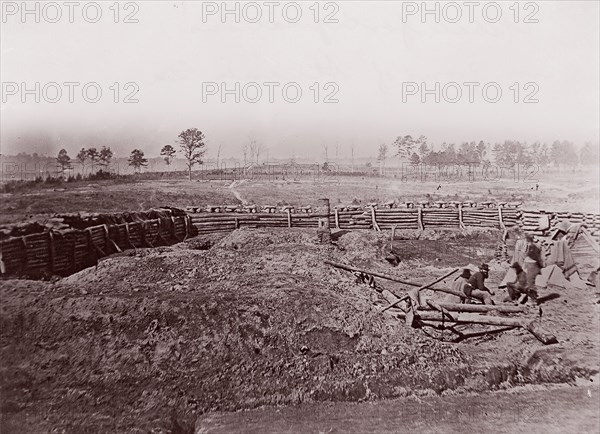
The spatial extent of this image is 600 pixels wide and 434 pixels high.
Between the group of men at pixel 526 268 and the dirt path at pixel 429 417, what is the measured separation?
4.97 feet

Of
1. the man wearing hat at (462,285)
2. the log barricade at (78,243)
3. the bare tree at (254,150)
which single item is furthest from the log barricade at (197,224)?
the man wearing hat at (462,285)

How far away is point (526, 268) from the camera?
5121 mm

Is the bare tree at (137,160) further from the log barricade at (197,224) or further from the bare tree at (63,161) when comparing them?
the bare tree at (63,161)

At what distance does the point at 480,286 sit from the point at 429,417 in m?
2.17

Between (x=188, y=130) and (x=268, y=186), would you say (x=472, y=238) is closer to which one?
(x=268, y=186)

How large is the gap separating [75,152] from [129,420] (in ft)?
11.3

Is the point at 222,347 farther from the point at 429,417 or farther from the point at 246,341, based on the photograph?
the point at 429,417

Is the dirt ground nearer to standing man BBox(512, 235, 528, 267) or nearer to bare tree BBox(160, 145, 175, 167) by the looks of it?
standing man BBox(512, 235, 528, 267)

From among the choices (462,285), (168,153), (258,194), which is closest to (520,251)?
(462,285)

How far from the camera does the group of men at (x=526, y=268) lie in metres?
5.00

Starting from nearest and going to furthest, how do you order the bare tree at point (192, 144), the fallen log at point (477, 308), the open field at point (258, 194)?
the fallen log at point (477, 308) → the bare tree at point (192, 144) → the open field at point (258, 194)

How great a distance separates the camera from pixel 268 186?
545 cm

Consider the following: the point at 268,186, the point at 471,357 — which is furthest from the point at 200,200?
the point at 471,357

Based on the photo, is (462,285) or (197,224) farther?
(197,224)
